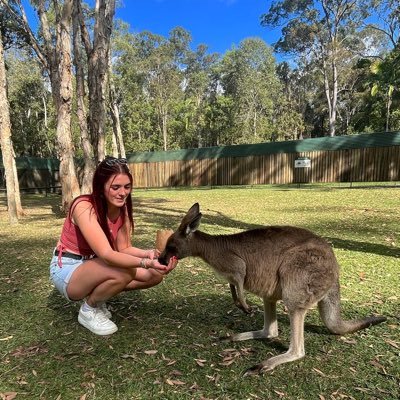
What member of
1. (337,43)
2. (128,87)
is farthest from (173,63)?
(337,43)

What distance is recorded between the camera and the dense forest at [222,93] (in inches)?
1135

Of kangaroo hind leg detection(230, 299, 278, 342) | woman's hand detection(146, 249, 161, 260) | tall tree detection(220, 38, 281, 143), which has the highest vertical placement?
tall tree detection(220, 38, 281, 143)

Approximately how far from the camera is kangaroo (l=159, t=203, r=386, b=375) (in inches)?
88.7

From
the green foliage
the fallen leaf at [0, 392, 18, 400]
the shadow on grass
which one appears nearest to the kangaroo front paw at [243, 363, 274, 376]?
the fallen leaf at [0, 392, 18, 400]

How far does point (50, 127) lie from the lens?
1409 inches

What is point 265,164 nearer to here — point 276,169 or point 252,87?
point 276,169

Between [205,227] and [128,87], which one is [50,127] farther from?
[205,227]

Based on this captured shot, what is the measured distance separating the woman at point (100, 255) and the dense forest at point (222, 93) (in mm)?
26399

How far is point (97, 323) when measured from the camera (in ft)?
9.36

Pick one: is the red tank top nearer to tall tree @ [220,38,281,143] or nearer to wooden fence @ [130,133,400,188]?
wooden fence @ [130,133,400,188]

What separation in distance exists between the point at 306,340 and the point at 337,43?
27903mm

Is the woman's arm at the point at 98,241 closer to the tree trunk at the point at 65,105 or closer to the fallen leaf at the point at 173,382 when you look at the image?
the fallen leaf at the point at 173,382

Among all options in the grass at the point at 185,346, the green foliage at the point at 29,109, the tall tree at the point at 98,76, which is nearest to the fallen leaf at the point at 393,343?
the grass at the point at 185,346

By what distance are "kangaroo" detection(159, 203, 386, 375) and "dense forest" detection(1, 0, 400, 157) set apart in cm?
2630
